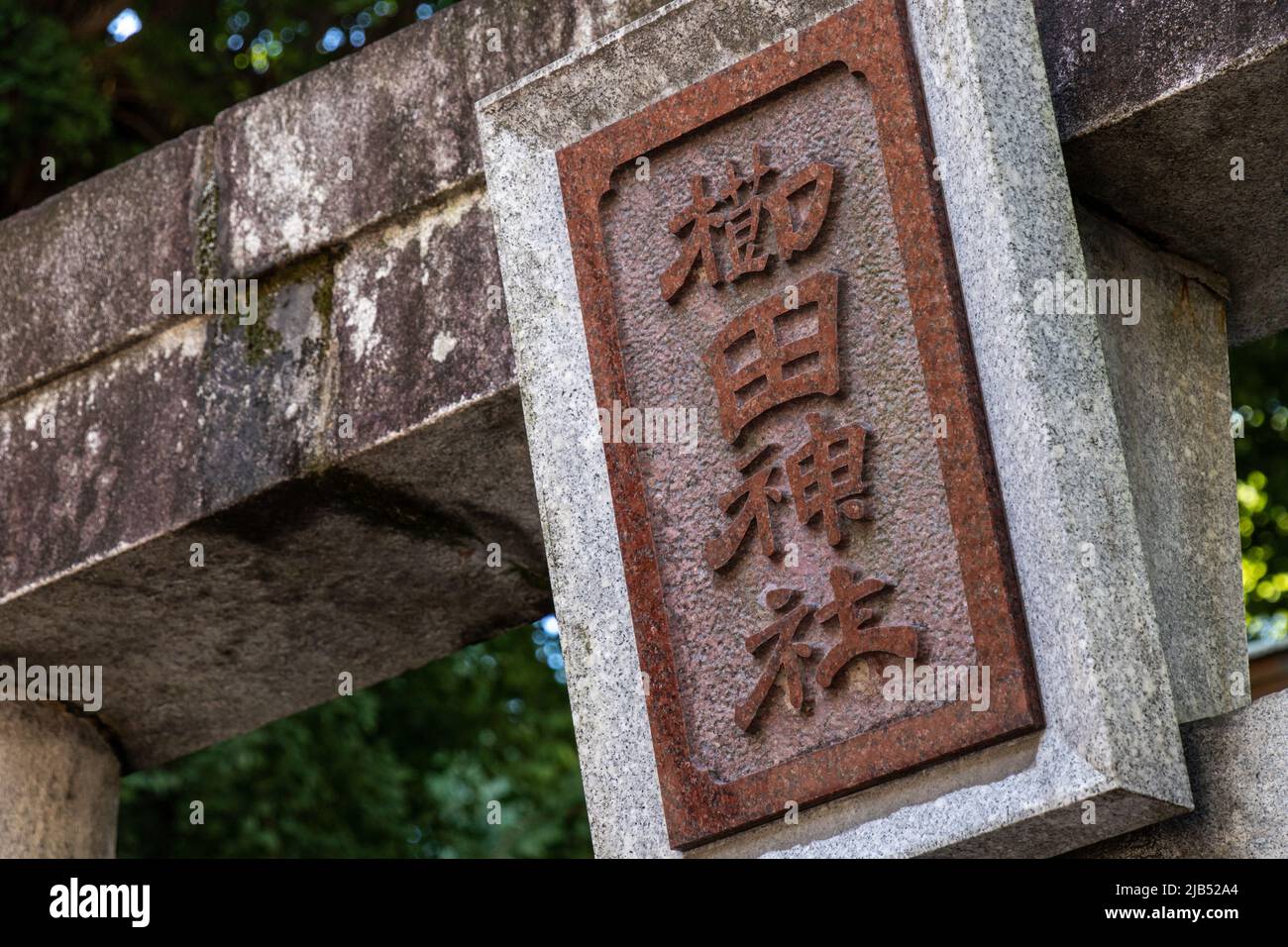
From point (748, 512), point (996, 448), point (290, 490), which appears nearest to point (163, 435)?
point (290, 490)

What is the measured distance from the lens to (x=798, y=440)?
245 centimetres

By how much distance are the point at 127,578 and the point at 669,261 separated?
127 centimetres

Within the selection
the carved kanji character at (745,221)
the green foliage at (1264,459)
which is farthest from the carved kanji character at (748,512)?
the green foliage at (1264,459)

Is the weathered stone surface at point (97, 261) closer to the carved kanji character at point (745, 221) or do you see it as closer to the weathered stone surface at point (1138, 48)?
the carved kanji character at point (745, 221)

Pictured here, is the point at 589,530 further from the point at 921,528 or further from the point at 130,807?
the point at 130,807

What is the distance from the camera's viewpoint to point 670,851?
243cm

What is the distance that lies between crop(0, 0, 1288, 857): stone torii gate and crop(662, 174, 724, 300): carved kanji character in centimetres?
11

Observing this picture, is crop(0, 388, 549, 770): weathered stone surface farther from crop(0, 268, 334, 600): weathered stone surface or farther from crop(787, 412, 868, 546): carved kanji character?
crop(787, 412, 868, 546): carved kanji character

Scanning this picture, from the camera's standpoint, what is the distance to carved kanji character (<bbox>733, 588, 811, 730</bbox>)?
2365 mm

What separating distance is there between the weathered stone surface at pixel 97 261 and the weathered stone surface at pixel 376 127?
12 centimetres

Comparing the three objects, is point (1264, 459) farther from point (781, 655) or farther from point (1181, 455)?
point (781, 655)

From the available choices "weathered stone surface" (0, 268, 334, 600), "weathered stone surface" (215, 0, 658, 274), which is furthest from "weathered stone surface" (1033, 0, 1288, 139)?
"weathered stone surface" (0, 268, 334, 600)

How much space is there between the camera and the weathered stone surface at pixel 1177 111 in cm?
249

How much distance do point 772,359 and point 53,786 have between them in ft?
6.11
